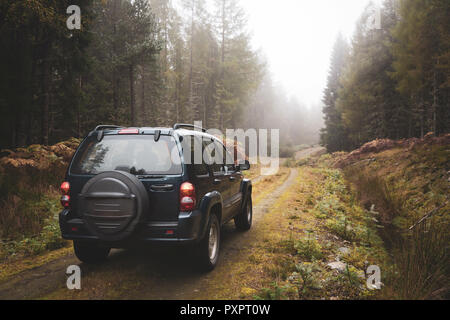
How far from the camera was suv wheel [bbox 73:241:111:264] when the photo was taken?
4.60 meters

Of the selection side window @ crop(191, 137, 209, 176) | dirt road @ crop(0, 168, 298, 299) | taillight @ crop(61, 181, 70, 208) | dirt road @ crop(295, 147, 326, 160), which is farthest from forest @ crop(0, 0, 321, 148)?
dirt road @ crop(295, 147, 326, 160)

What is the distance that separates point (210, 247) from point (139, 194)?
1.71m

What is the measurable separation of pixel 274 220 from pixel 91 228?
534cm

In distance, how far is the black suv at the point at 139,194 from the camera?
3.73 meters

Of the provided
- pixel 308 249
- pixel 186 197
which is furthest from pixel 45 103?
pixel 308 249

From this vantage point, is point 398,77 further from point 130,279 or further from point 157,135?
point 130,279

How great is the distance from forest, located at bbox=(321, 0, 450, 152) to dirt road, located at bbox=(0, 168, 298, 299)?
52.1 ft

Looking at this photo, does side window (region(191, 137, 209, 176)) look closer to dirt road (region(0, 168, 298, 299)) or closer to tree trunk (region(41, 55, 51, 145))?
dirt road (region(0, 168, 298, 299))

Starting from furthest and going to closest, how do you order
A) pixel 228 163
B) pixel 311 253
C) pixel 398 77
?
pixel 398 77 → pixel 228 163 → pixel 311 253

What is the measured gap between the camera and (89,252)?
4715 millimetres

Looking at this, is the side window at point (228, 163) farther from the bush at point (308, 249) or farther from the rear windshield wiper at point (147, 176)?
the rear windshield wiper at point (147, 176)

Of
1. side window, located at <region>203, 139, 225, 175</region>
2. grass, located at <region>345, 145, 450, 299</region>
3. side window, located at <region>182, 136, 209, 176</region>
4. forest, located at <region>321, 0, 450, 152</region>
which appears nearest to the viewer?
grass, located at <region>345, 145, 450, 299</region>
